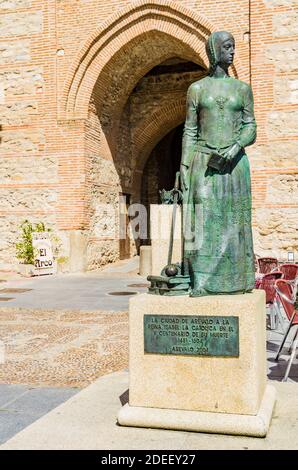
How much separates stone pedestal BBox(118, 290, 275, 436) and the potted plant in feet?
35.7

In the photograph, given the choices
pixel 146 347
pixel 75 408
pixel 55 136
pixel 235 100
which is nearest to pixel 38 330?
pixel 75 408

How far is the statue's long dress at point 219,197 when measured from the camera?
3.57 meters

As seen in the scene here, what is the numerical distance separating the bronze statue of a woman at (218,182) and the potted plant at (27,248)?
1089 centimetres

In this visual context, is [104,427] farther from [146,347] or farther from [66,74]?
[66,74]

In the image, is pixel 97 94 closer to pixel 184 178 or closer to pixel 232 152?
pixel 184 178

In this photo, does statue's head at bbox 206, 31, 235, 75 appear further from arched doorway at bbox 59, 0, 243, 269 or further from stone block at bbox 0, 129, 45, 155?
stone block at bbox 0, 129, 45, 155

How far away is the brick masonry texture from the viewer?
13109mm

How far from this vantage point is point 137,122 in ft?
58.0

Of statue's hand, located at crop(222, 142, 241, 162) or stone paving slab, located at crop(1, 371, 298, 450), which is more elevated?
statue's hand, located at crop(222, 142, 241, 162)

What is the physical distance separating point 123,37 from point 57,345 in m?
10.2

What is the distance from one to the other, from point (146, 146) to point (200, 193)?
580 inches

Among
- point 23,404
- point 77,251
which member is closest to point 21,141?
point 77,251

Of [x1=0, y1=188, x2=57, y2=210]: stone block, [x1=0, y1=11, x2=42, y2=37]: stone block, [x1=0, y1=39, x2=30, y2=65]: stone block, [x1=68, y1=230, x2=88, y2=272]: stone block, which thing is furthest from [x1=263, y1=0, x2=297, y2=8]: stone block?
[x1=68, y1=230, x2=88, y2=272]: stone block

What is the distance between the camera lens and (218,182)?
359cm
